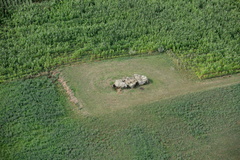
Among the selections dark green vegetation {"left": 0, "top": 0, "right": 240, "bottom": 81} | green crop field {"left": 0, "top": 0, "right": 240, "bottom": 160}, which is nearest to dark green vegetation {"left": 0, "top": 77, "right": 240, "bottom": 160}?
green crop field {"left": 0, "top": 0, "right": 240, "bottom": 160}

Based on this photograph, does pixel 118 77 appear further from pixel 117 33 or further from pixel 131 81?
pixel 117 33

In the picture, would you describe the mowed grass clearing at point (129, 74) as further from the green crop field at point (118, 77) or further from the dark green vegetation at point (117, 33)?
the dark green vegetation at point (117, 33)

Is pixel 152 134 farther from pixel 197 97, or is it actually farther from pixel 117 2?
pixel 117 2

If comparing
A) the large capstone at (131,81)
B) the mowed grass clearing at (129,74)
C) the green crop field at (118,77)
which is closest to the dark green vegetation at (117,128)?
the green crop field at (118,77)

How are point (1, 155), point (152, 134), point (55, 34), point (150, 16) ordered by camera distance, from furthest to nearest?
point (150, 16) → point (55, 34) → point (152, 134) → point (1, 155)

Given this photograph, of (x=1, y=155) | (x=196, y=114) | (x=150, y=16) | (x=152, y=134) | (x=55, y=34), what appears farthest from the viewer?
(x=150, y=16)

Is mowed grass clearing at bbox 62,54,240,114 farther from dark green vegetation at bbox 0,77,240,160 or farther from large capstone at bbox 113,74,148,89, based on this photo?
dark green vegetation at bbox 0,77,240,160

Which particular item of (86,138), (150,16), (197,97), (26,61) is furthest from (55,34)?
(197,97)
